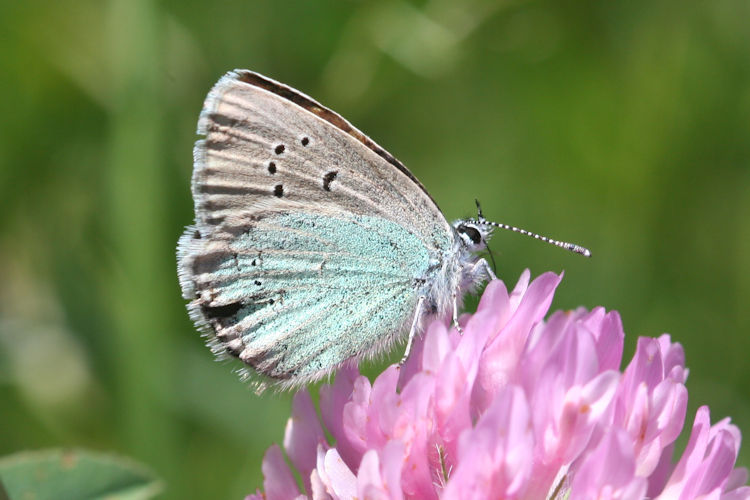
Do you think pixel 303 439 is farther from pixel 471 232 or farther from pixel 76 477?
pixel 471 232

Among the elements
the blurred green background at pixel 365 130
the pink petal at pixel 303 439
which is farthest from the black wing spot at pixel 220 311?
the blurred green background at pixel 365 130

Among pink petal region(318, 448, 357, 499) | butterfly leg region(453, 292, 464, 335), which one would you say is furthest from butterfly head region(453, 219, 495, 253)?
pink petal region(318, 448, 357, 499)

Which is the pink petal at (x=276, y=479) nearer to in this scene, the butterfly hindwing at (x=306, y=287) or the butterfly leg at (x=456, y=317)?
the butterfly hindwing at (x=306, y=287)

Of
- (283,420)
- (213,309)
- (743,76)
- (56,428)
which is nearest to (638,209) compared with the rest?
(743,76)

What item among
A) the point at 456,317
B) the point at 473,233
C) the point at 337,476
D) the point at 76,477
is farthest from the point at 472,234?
the point at 76,477

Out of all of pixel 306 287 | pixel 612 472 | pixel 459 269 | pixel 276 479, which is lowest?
pixel 276 479

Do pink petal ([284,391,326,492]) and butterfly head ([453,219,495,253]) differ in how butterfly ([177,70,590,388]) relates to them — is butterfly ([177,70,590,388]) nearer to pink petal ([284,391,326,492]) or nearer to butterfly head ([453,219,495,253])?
butterfly head ([453,219,495,253])
